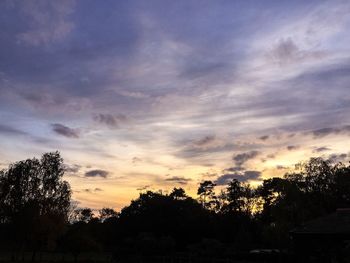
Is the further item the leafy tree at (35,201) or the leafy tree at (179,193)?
the leafy tree at (179,193)

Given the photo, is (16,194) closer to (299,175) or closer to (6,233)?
(6,233)

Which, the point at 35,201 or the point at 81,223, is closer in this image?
the point at 35,201

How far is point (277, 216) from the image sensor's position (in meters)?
53.3

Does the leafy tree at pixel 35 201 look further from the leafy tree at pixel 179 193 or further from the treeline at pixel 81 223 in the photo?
the leafy tree at pixel 179 193

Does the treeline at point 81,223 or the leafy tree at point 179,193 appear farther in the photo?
the leafy tree at point 179,193

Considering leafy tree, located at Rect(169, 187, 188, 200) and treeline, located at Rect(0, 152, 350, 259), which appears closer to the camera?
treeline, located at Rect(0, 152, 350, 259)

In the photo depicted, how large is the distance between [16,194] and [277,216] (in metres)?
31.5

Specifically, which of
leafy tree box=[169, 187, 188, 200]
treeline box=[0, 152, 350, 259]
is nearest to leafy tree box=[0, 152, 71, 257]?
treeline box=[0, 152, 350, 259]

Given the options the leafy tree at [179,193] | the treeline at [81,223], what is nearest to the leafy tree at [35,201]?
the treeline at [81,223]

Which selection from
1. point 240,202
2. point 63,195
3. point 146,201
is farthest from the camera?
point 240,202

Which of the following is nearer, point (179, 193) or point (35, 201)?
point (35, 201)

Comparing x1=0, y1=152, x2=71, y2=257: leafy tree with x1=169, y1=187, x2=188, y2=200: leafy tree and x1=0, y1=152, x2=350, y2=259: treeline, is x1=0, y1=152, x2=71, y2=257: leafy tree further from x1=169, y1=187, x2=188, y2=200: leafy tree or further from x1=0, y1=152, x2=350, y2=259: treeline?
x1=169, y1=187, x2=188, y2=200: leafy tree

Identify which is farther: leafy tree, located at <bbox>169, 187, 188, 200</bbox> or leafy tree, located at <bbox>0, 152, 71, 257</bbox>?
leafy tree, located at <bbox>169, 187, 188, 200</bbox>

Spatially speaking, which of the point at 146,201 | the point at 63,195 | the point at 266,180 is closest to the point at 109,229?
the point at 146,201
